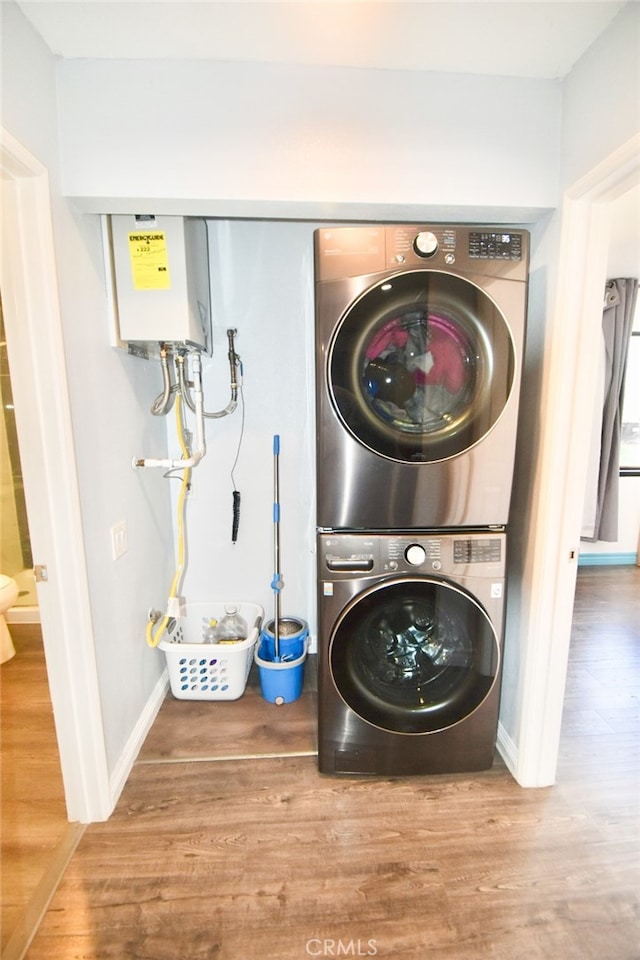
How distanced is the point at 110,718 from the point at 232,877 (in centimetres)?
64

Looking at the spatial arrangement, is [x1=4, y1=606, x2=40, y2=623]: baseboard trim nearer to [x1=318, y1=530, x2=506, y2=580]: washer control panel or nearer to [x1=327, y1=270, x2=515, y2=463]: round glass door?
[x1=318, y1=530, x2=506, y2=580]: washer control panel

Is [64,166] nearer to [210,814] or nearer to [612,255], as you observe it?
[210,814]

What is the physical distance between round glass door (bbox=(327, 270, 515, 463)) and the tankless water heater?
628 millimetres

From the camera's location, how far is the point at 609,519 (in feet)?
11.3

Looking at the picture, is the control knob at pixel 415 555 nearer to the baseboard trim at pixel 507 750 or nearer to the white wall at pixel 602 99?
the baseboard trim at pixel 507 750

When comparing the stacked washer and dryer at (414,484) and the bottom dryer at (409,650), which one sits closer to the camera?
the stacked washer and dryer at (414,484)

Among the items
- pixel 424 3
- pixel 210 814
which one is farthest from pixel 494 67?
pixel 210 814

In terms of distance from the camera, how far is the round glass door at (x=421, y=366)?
49.3 inches

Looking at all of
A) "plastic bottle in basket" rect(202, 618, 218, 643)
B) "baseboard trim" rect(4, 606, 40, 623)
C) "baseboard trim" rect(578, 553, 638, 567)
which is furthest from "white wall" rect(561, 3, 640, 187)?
"baseboard trim" rect(4, 606, 40, 623)

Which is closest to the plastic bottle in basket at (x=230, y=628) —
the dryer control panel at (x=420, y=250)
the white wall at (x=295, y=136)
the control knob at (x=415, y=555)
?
the control knob at (x=415, y=555)

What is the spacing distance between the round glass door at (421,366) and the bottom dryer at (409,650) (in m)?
0.35

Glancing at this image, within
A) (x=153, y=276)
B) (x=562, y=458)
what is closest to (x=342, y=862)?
(x=562, y=458)

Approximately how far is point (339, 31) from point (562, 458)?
4.52 feet

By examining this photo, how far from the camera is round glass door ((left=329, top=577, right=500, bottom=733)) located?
140 cm
